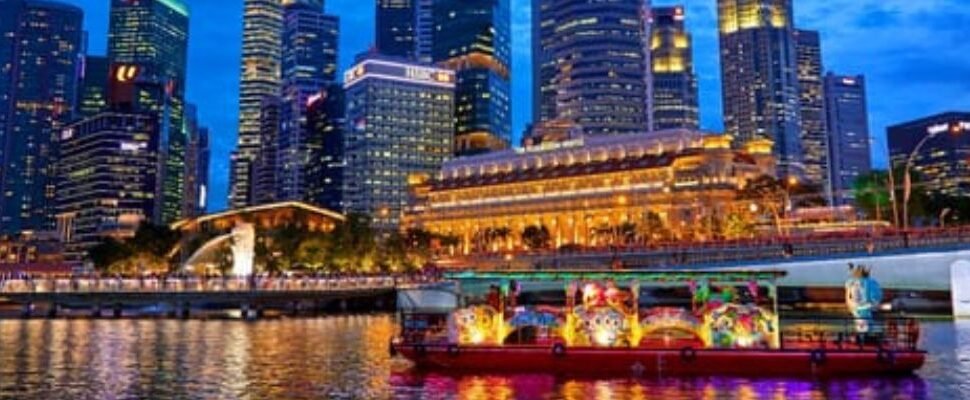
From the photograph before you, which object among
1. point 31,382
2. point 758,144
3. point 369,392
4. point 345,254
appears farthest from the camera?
point 758,144

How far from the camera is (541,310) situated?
123 ft

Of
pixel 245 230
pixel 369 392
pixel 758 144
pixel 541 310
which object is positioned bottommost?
pixel 369 392

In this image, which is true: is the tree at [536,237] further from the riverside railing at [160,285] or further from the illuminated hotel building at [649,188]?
the riverside railing at [160,285]

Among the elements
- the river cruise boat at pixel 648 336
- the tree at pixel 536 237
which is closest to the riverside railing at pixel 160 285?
the river cruise boat at pixel 648 336

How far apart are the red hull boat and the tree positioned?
140123 mm

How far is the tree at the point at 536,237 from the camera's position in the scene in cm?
17688

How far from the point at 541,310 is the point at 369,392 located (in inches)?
384

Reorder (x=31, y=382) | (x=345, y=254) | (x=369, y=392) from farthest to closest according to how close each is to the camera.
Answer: (x=345, y=254) → (x=31, y=382) → (x=369, y=392)

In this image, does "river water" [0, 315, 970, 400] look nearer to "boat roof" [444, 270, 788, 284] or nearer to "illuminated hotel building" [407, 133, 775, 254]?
"boat roof" [444, 270, 788, 284]

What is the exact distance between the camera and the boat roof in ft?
119

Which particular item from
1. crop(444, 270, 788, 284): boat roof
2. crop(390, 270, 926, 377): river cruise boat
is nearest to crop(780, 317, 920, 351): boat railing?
crop(390, 270, 926, 377): river cruise boat

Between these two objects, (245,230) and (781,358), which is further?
(245,230)

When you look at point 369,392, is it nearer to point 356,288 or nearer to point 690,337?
point 690,337

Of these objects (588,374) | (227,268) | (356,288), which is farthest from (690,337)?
(227,268)
